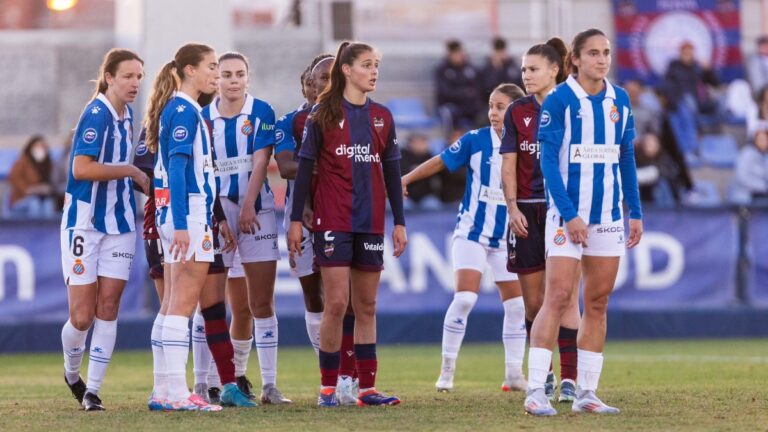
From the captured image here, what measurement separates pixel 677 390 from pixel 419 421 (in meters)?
2.52

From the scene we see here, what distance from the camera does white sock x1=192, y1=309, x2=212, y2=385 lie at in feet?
28.9

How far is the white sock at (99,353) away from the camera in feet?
27.3

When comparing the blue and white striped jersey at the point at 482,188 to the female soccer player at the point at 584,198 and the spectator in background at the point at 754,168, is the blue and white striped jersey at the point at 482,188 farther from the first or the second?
the spectator in background at the point at 754,168

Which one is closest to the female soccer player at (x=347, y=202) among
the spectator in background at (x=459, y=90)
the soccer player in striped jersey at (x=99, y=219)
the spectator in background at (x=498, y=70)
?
the soccer player in striped jersey at (x=99, y=219)

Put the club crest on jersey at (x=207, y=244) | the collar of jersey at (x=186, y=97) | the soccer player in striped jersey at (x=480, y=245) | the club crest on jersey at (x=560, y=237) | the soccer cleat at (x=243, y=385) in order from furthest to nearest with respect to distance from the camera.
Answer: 1. the soccer player in striped jersey at (x=480, y=245)
2. the soccer cleat at (x=243, y=385)
3. the collar of jersey at (x=186, y=97)
4. the club crest on jersey at (x=207, y=244)
5. the club crest on jersey at (x=560, y=237)

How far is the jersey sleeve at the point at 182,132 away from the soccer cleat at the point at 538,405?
7.95 ft

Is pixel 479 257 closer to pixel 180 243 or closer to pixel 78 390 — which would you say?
pixel 180 243

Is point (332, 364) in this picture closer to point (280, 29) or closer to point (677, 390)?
point (677, 390)

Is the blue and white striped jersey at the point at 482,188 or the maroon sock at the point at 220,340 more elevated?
the blue and white striped jersey at the point at 482,188

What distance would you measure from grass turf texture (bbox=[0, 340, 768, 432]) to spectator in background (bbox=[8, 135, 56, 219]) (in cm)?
376

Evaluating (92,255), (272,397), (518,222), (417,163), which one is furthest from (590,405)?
(417,163)

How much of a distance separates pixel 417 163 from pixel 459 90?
2819 mm

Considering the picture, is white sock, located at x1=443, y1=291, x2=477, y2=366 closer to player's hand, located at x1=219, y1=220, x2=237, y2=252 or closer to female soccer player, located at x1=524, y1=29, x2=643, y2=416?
player's hand, located at x1=219, y1=220, x2=237, y2=252

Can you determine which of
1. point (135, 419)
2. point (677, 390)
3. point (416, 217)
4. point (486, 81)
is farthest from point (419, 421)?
point (486, 81)
